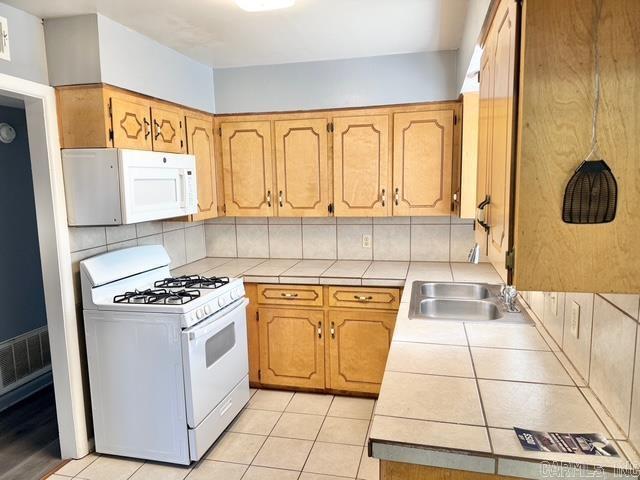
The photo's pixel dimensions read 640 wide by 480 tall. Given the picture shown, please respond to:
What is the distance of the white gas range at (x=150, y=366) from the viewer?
7.26ft

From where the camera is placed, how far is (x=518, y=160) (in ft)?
3.04

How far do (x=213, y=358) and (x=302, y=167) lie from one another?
1466 mm

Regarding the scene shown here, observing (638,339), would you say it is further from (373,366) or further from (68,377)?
(68,377)

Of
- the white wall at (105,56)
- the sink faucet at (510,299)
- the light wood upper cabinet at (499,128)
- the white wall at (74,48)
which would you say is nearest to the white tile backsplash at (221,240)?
the white wall at (105,56)

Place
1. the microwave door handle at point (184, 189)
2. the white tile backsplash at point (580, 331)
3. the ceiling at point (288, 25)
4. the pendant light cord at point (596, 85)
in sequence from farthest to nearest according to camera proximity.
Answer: the microwave door handle at point (184, 189) < the ceiling at point (288, 25) < the white tile backsplash at point (580, 331) < the pendant light cord at point (596, 85)

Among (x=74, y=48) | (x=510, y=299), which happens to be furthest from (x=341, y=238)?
(x=74, y=48)

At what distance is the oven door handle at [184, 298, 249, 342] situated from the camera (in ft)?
7.19

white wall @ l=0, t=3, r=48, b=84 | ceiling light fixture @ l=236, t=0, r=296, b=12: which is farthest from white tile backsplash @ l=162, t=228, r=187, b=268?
ceiling light fixture @ l=236, t=0, r=296, b=12

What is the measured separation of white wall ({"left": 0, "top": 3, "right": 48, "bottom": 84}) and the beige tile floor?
201cm

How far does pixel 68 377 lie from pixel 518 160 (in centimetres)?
240

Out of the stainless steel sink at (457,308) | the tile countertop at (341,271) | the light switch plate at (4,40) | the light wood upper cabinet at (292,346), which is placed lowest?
the light wood upper cabinet at (292,346)

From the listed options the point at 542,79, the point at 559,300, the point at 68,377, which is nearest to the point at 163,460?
the point at 68,377

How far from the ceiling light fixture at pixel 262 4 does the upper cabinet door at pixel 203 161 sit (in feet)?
3.76

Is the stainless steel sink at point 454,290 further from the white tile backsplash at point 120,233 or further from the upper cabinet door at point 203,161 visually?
the white tile backsplash at point 120,233
